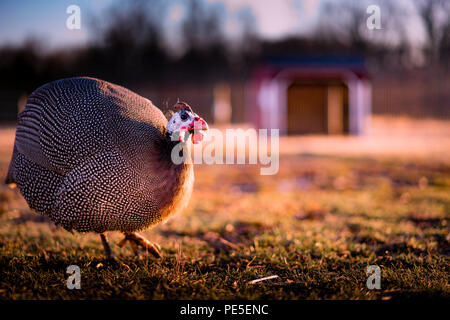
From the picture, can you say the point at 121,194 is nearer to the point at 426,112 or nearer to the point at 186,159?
the point at 186,159

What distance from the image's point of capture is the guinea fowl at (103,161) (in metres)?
2.44

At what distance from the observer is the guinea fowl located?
244 centimetres

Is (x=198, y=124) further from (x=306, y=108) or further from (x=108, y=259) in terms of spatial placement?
(x=306, y=108)

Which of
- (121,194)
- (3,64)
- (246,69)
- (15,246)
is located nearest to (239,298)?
(121,194)

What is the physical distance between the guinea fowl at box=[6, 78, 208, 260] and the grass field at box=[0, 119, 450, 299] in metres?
0.37

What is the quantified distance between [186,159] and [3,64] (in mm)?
23353

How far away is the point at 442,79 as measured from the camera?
20250mm

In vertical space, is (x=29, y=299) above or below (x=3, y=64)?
below

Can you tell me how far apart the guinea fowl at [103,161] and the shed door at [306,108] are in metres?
12.7

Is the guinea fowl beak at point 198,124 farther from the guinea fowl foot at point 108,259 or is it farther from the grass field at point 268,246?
the guinea fowl foot at point 108,259

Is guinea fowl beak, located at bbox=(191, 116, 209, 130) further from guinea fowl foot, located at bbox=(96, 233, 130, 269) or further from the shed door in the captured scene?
the shed door

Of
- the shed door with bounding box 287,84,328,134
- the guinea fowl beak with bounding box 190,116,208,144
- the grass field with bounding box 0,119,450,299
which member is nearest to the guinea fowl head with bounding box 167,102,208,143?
the guinea fowl beak with bounding box 190,116,208,144

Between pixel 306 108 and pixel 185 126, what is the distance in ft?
44.5

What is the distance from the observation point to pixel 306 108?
15.6 metres
